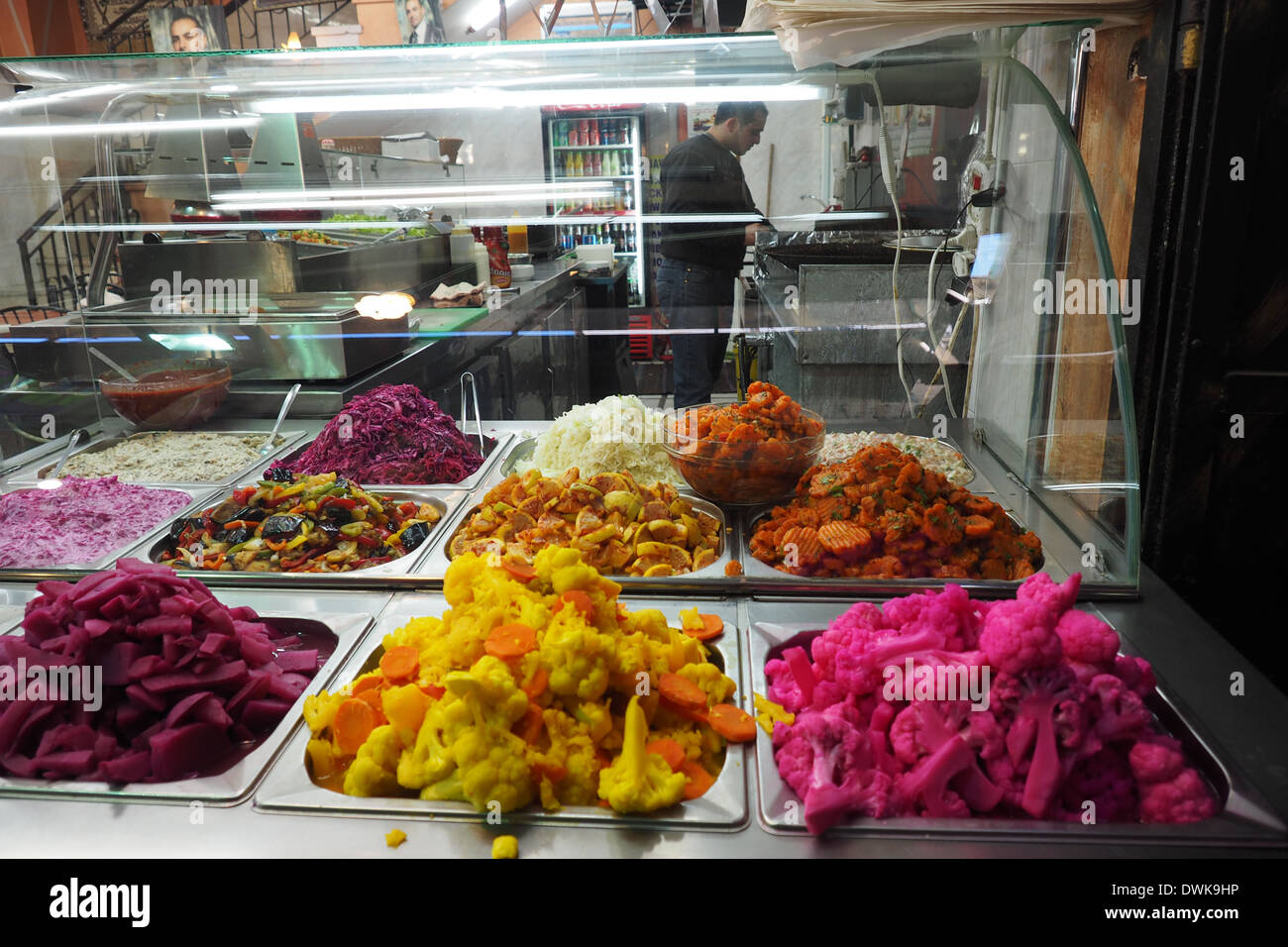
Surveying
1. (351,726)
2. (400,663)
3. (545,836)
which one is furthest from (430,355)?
(545,836)

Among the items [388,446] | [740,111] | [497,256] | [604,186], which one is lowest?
[388,446]

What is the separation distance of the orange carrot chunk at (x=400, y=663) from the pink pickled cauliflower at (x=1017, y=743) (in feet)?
1.89

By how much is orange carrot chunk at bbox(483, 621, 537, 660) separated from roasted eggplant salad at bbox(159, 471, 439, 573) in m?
0.69

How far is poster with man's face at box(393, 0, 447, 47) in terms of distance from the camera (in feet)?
9.73

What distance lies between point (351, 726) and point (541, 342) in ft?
4.42

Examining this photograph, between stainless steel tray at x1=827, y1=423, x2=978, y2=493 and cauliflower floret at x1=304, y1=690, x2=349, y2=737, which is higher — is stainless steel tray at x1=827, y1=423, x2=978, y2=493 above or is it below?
above

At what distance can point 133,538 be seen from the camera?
190 centimetres

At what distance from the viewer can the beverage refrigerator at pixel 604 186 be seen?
2016 mm

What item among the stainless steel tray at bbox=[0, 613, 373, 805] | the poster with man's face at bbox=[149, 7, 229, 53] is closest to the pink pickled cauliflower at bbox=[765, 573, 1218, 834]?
the stainless steel tray at bbox=[0, 613, 373, 805]

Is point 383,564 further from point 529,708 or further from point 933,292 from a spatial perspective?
point 933,292

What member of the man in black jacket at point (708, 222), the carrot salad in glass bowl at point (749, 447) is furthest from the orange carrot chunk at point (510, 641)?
the man in black jacket at point (708, 222)

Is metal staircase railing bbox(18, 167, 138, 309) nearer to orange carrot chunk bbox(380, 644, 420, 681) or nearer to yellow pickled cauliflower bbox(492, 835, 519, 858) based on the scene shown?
orange carrot chunk bbox(380, 644, 420, 681)
